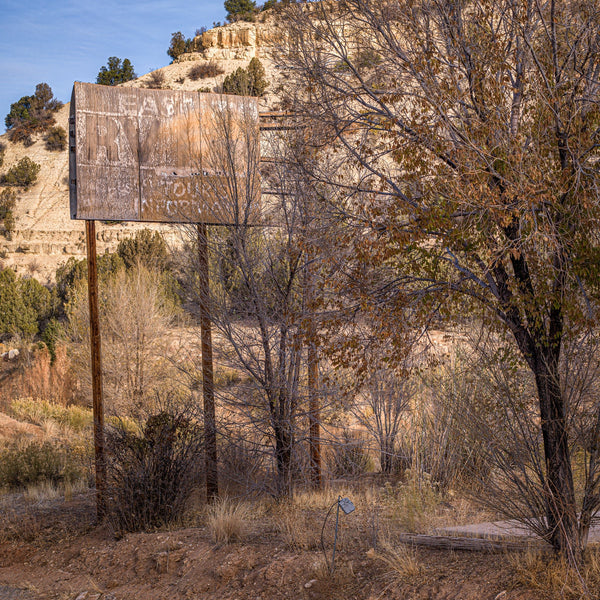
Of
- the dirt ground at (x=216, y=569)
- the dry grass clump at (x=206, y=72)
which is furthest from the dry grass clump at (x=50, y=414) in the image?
the dry grass clump at (x=206, y=72)

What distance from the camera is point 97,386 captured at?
722cm

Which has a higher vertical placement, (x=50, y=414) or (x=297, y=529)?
(x=50, y=414)

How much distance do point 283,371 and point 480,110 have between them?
3735 mm

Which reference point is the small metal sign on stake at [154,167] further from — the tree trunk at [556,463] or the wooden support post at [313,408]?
the tree trunk at [556,463]

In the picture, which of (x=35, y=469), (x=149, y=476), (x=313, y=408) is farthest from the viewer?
(x=35, y=469)

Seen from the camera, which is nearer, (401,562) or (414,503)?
(401,562)

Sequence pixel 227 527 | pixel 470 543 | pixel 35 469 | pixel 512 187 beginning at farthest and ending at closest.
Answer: pixel 35 469 → pixel 227 527 → pixel 470 543 → pixel 512 187

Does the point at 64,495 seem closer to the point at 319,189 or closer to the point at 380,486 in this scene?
the point at 380,486

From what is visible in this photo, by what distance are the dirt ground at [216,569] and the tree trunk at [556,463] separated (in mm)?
437

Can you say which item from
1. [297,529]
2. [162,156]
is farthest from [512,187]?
[162,156]

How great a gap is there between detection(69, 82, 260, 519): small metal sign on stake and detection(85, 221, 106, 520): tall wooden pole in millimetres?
11

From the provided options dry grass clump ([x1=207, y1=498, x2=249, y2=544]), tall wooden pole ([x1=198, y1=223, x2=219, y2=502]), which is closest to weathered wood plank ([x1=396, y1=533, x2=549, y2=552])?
dry grass clump ([x1=207, y1=498, x2=249, y2=544])

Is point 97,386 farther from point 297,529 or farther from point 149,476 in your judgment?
point 297,529

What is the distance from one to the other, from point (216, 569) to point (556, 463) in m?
3.01
